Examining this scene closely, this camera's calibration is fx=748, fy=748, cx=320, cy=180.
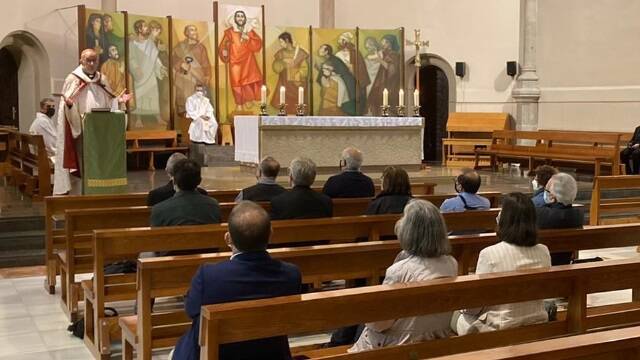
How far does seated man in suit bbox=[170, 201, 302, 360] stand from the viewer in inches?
110

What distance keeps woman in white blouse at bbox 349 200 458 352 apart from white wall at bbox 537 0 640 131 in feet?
38.1

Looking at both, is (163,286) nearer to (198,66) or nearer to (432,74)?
(198,66)

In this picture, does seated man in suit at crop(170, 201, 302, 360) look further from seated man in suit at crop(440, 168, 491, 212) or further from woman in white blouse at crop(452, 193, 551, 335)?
seated man in suit at crop(440, 168, 491, 212)

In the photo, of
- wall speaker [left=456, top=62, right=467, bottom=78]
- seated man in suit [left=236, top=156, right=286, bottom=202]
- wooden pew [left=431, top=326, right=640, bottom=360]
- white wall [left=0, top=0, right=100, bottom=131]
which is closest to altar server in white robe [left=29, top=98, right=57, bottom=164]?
white wall [left=0, top=0, right=100, bottom=131]

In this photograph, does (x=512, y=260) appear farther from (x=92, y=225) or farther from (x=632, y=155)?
(x=632, y=155)

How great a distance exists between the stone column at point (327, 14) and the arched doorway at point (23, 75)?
6197mm

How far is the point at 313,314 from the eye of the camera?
269 centimetres

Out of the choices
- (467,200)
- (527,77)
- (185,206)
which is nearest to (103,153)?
(185,206)

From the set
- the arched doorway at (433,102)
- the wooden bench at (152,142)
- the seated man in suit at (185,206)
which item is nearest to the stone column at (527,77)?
the arched doorway at (433,102)

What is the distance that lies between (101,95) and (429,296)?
6770 mm

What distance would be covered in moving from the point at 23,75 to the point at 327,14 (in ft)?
21.9

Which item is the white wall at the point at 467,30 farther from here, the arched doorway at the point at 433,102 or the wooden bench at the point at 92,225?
the wooden bench at the point at 92,225

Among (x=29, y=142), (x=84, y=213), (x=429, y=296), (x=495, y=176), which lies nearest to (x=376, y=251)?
(x=429, y=296)

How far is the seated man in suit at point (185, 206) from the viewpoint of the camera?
478 centimetres
